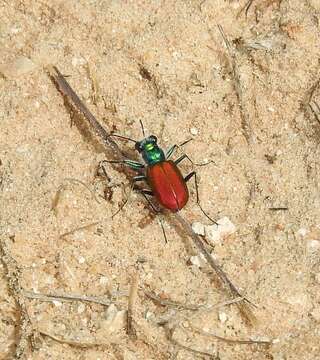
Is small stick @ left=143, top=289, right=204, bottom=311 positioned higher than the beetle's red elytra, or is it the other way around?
the beetle's red elytra

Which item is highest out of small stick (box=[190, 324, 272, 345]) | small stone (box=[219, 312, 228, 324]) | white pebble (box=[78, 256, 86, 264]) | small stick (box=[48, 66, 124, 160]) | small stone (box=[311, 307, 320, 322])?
small stick (box=[48, 66, 124, 160])

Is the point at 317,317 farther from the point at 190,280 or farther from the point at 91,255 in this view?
the point at 91,255

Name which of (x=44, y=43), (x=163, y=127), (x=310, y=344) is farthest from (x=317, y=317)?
(x=44, y=43)

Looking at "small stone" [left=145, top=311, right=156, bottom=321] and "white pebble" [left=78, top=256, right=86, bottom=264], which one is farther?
"white pebble" [left=78, top=256, right=86, bottom=264]

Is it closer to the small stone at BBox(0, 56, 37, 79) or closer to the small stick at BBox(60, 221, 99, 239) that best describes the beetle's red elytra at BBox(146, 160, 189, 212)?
the small stick at BBox(60, 221, 99, 239)

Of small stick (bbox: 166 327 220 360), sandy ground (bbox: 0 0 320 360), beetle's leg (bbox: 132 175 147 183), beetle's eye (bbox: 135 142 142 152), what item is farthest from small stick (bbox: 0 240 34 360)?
beetle's eye (bbox: 135 142 142 152)

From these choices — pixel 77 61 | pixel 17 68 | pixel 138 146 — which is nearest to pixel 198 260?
pixel 138 146

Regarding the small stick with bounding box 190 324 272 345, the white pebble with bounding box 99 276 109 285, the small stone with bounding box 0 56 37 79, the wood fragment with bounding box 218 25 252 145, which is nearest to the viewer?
the small stick with bounding box 190 324 272 345
